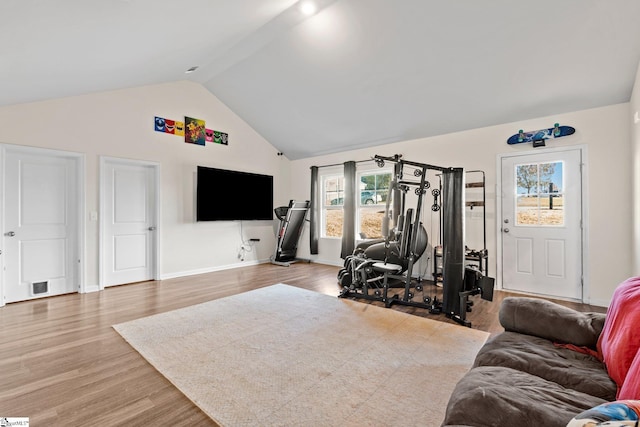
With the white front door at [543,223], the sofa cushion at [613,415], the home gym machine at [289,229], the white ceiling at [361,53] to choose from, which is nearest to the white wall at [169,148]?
the white ceiling at [361,53]

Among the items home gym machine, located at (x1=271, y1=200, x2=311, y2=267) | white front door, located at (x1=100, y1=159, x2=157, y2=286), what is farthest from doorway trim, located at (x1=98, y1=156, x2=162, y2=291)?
home gym machine, located at (x1=271, y1=200, x2=311, y2=267)

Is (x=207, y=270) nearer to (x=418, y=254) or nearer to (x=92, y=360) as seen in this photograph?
(x=92, y=360)

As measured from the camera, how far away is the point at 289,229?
6703 mm

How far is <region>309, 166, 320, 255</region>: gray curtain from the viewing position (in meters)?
6.77

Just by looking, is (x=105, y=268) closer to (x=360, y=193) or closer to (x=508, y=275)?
(x=360, y=193)

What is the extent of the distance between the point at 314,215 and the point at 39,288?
4715mm

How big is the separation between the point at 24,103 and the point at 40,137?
44 centimetres

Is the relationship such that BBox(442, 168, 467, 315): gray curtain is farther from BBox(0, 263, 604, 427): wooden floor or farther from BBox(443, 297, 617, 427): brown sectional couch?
BBox(443, 297, 617, 427): brown sectional couch

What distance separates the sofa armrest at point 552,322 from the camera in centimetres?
165

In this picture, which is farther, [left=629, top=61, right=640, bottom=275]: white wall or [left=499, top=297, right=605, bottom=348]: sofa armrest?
[left=629, top=61, right=640, bottom=275]: white wall

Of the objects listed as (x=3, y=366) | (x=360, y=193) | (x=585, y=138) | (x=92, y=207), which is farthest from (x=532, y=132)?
(x=92, y=207)

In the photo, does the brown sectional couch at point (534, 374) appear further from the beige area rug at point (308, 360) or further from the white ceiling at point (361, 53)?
the white ceiling at point (361, 53)

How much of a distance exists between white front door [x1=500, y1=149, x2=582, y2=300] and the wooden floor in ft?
1.37

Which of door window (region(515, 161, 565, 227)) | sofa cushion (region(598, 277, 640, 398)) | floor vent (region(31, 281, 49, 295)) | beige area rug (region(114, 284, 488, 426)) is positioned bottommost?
beige area rug (region(114, 284, 488, 426))
